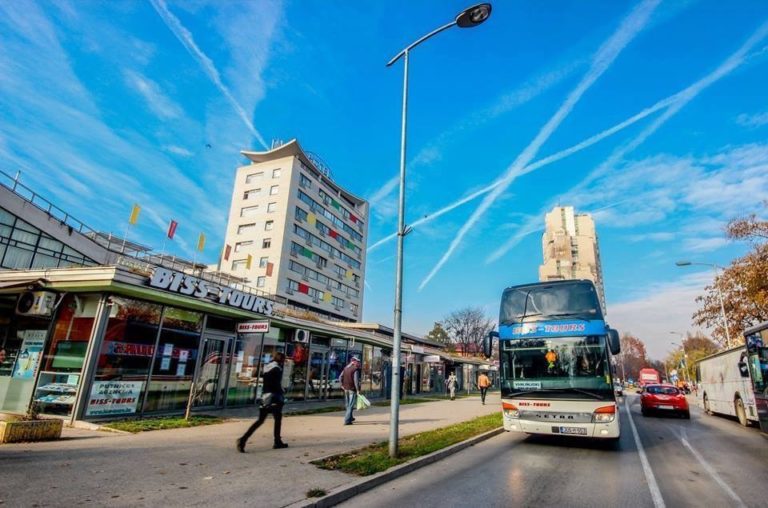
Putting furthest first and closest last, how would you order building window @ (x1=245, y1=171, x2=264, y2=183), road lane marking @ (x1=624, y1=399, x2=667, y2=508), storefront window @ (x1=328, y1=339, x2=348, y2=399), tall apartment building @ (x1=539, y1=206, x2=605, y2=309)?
tall apartment building @ (x1=539, y1=206, x2=605, y2=309), building window @ (x1=245, y1=171, x2=264, y2=183), storefront window @ (x1=328, y1=339, x2=348, y2=399), road lane marking @ (x1=624, y1=399, x2=667, y2=508)

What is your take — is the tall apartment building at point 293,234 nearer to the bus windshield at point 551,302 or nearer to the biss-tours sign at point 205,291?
the biss-tours sign at point 205,291

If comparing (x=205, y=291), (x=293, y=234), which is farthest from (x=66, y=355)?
(x=293, y=234)

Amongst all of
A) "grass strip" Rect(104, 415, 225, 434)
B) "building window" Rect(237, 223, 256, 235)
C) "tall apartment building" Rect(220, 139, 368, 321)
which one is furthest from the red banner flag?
"building window" Rect(237, 223, 256, 235)

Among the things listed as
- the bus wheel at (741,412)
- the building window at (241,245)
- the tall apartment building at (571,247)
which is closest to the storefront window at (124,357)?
the bus wheel at (741,412)

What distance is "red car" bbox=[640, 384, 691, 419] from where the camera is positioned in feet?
59.2

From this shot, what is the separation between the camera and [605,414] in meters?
8.47

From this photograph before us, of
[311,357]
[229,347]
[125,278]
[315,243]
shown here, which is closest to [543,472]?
[125,278]

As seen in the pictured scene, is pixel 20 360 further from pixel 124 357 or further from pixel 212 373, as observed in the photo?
pixel 212 373

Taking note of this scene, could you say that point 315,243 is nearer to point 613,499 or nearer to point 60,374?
point 60,374

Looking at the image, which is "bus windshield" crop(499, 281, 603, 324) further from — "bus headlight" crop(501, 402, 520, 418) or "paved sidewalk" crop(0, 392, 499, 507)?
"paved sidewalk" crop(0, 392, 499, 507)

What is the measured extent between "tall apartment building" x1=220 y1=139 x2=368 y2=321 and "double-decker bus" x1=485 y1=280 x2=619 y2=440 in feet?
138

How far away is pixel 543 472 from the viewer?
709cm

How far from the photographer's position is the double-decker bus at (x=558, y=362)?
28.3 ft

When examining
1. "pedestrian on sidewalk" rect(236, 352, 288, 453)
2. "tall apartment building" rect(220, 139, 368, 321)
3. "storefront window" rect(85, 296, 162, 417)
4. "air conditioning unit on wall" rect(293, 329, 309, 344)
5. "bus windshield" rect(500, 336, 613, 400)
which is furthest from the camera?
"tall apartment building" rect(220, 139, 368, 321)
